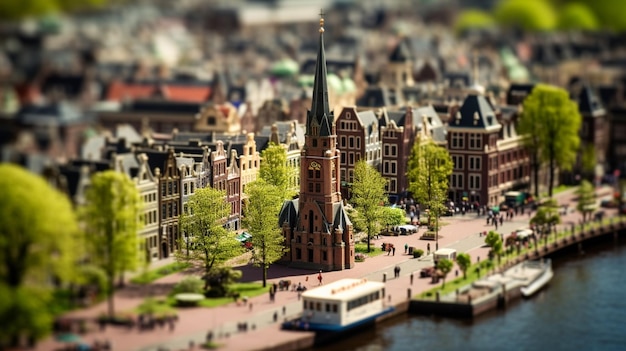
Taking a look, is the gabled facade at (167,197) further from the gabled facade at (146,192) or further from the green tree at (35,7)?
the green tree at (35,7)

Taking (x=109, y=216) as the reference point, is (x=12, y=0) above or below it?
above

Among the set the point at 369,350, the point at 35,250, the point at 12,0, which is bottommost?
the point at 369,350

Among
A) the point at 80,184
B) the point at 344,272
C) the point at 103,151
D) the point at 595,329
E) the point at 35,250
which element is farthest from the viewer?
the point at 103,151

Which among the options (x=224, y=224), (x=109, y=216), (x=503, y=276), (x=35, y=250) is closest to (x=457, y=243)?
(x=503, y=276)

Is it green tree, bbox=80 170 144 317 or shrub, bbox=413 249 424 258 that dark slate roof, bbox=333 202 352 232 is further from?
green tree, bbox=80 170 144 317

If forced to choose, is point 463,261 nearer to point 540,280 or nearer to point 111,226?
point 540,280

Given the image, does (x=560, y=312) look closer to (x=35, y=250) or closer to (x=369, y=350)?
(x=369, y=350)

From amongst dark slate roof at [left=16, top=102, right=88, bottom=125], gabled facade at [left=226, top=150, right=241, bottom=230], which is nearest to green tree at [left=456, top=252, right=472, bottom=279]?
gabled facade at [left=226, top=150, right=241, bottom=230]
